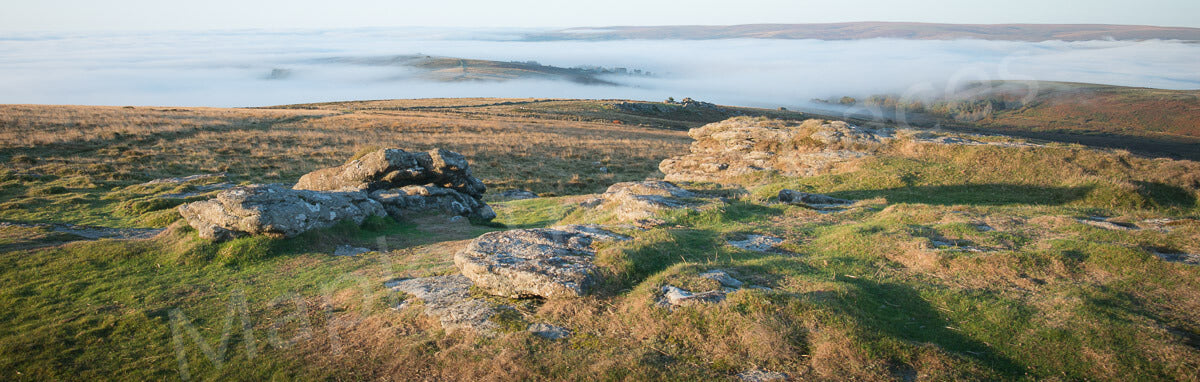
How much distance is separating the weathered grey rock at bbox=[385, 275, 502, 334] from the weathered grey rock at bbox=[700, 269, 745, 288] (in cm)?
298

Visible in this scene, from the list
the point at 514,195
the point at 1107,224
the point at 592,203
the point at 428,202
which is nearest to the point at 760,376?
the point at 1107,224

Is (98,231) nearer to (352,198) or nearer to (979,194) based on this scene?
(352,198)

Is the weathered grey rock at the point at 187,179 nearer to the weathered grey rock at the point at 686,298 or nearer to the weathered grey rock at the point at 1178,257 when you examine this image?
the weathered grey rock at the point at 686,298

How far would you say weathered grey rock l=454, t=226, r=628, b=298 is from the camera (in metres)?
7.82

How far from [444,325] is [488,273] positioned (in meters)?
1.17

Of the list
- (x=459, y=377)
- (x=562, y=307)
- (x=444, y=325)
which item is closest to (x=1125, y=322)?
(x=562, y=307)

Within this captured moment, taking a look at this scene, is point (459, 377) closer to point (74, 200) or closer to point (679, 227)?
point (679, 227)

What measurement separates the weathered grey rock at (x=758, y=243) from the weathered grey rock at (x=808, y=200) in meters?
4.20

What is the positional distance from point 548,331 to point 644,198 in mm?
7129

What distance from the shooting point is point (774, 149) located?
2111 cm

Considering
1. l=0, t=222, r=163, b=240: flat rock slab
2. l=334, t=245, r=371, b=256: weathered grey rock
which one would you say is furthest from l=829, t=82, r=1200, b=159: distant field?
l=0, t=222, r=163, b=240: flat rock slab

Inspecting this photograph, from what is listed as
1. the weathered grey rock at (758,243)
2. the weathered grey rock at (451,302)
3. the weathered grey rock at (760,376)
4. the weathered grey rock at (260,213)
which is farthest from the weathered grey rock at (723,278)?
the weathered grey rock at (260,213)

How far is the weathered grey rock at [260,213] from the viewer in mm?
12172

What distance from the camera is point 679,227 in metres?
11.7
